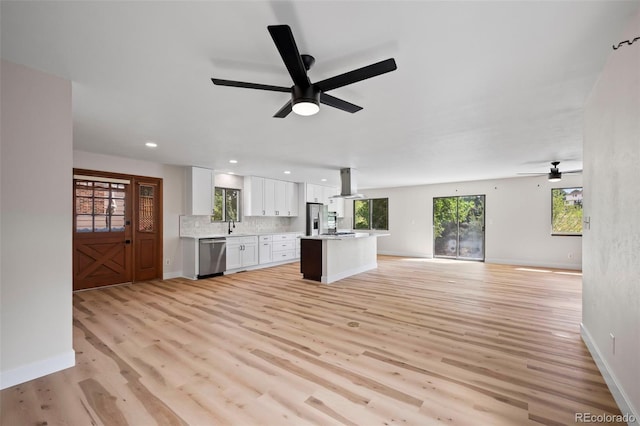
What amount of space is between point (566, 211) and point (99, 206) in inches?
422

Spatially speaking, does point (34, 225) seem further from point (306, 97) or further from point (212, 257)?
point (212, 257)

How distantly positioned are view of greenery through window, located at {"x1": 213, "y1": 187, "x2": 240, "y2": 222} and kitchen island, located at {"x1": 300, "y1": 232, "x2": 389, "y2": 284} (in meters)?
2.43

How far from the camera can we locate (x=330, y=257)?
18.5ft

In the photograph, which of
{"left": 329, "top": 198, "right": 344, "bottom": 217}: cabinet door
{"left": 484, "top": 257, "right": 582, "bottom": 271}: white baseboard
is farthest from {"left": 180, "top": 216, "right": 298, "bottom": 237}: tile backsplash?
{"left": 484, "top": 257, "right": 582, "bottom": 271}: white baseboard

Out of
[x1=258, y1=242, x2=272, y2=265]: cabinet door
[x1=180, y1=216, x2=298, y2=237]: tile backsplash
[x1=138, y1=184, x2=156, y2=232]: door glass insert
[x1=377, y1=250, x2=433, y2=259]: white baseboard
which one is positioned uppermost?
[x1=138, y1=184, x2=156, y2=232]: door glass insert

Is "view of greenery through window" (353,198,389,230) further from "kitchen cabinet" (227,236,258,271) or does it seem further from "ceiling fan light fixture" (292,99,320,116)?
"ceiling fan light fixture" (292,99,320,116)

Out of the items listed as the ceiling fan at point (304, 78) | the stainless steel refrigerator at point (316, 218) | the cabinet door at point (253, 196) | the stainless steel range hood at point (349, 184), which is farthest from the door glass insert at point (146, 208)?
the ceiling fan at point (304, 78)

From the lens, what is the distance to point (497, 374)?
7.52ft

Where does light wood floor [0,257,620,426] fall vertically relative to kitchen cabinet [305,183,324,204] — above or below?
below

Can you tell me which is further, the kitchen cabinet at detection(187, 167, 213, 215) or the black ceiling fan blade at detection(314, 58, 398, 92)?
the kitchen cabinet at detection(187, 167, 213, 215)

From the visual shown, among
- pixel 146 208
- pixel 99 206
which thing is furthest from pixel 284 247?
pixel 99 206

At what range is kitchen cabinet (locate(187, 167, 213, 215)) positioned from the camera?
6.17 metres

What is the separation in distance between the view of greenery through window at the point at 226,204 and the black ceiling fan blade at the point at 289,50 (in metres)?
5.56

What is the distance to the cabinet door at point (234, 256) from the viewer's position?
6.53 m
